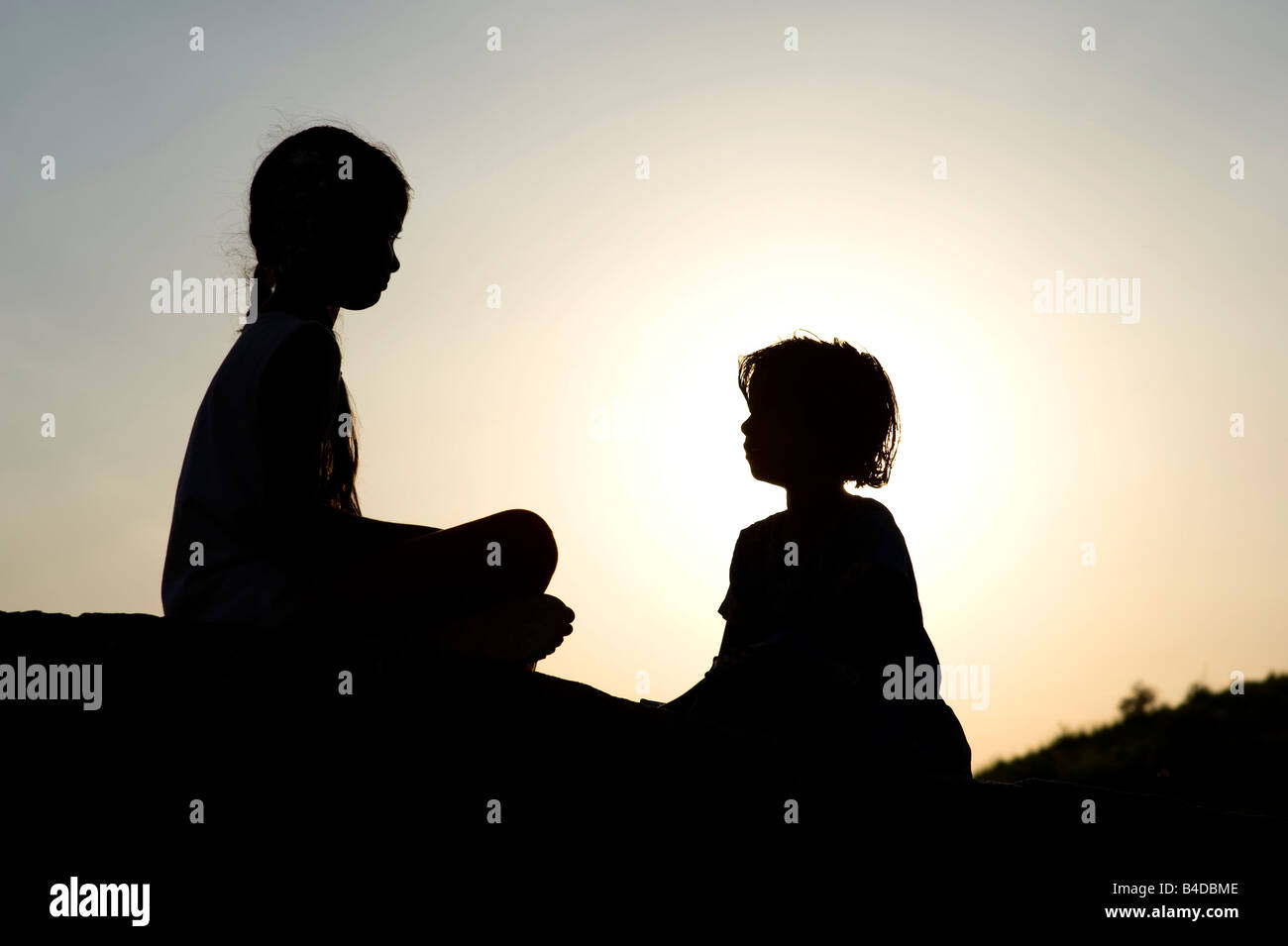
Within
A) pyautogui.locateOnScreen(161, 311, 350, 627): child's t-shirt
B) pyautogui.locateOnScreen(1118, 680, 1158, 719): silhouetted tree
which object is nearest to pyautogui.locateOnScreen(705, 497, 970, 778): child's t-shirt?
pyautogui.locateOnScreen(161, 311, 350, 627): child's t-shirt

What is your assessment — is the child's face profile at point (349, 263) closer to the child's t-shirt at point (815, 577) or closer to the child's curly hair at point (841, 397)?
the child's curly hair at point (841, 397)

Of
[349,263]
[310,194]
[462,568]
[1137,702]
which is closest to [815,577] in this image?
[462,568]

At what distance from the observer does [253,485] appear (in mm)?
2938

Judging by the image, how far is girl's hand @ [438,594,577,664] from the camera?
3018 millimetres

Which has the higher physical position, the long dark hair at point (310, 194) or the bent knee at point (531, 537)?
the long dark hair at point (310, 194)

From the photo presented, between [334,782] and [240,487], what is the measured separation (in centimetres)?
93

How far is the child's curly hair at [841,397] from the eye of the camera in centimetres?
389

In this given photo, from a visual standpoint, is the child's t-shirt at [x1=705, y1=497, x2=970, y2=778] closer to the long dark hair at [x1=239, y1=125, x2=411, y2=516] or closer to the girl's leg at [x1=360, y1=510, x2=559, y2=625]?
the girl's leg at [x1=360, y1=510, x2=559, y2=625]

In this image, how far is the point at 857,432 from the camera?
391 centimetres

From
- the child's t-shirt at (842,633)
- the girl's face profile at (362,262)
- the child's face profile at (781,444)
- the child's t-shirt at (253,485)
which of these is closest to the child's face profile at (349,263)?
the girl's face profile at (362,262)

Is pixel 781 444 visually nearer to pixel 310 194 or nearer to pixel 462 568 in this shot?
pixel 462 568

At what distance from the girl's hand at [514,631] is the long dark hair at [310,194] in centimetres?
57

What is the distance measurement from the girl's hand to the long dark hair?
0.57 metres

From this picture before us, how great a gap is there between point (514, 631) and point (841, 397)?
4.83ft
